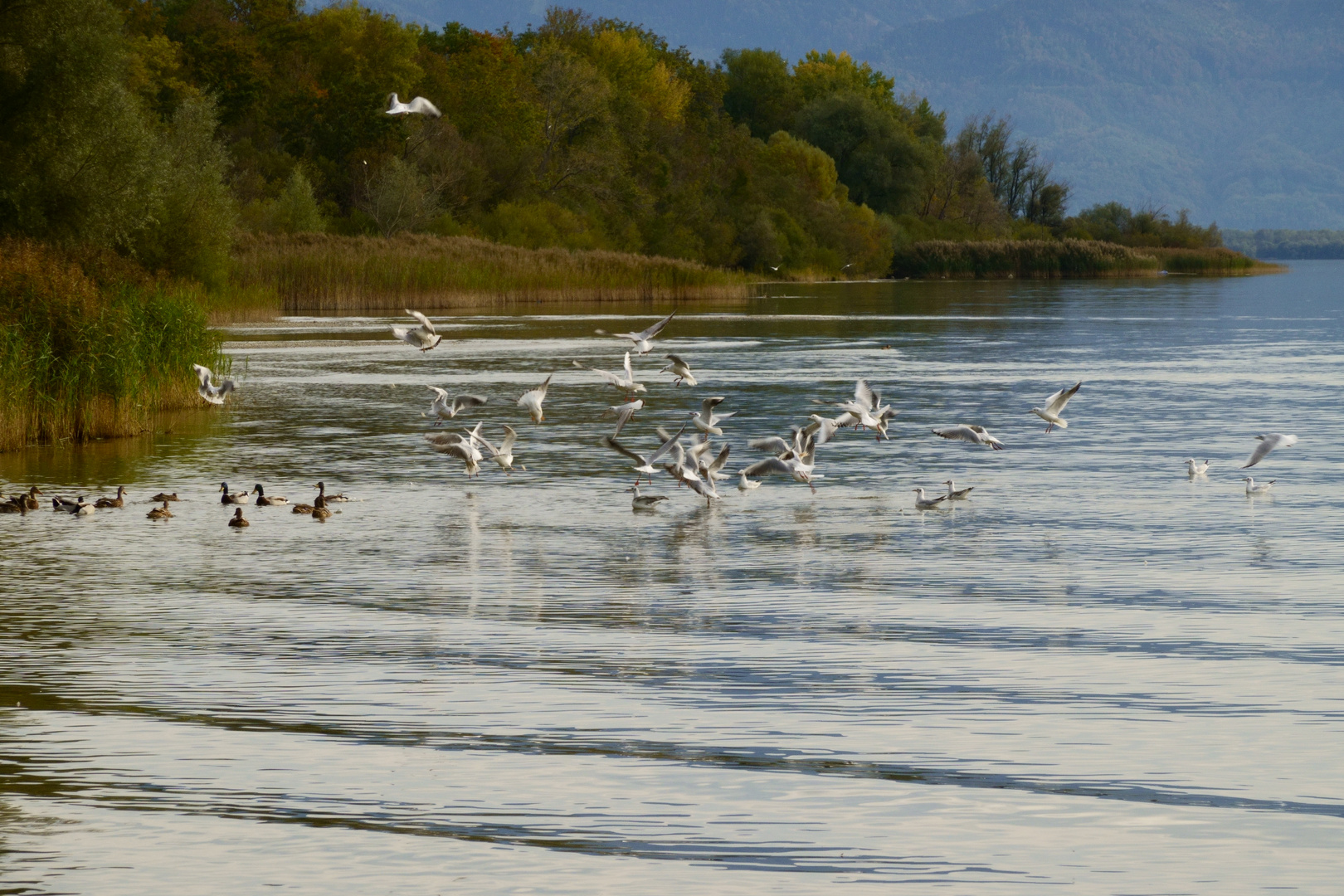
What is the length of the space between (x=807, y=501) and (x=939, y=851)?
10.5m

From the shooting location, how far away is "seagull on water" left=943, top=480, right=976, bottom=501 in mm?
16297

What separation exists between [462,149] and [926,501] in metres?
75.8

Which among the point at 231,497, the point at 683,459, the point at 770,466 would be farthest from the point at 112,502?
the point at 770,466

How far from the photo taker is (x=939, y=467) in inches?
763

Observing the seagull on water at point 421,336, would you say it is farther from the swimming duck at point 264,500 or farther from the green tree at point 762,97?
the green tree at point 762,97

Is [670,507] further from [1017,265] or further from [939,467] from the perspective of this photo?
[1017,265]

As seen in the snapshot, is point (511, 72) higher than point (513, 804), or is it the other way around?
point (511, 72)

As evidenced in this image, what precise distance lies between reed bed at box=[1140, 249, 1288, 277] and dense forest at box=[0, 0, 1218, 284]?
434 cm

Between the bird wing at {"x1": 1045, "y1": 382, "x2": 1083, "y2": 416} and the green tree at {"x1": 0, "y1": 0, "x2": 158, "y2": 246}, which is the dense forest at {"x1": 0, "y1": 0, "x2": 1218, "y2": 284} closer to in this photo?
the green tree at {"x1": 0, "y1": 0, "x2": 158, "y2": 246}

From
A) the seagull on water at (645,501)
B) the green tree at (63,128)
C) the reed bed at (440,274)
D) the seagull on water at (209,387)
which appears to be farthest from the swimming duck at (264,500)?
the reed bed at (440,274)

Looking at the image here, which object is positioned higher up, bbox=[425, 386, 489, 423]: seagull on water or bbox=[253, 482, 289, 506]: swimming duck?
bbox=[425, 386, 489, 423]: seagull on water

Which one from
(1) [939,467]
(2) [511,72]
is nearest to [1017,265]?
(2) [511,72]

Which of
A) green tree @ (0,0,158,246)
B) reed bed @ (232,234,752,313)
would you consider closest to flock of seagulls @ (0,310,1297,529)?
green tree @ (0,0,158,246)

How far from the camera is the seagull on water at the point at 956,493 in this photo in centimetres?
1630
